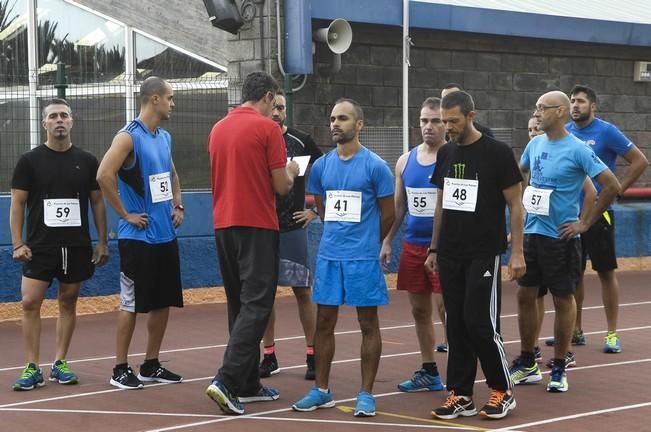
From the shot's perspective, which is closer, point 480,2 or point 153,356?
point 153,356

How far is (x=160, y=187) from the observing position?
8.98 m

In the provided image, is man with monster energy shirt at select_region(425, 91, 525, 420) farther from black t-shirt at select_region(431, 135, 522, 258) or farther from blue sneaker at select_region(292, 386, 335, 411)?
blue sneaker at select_region(292, 386, 335, 411)

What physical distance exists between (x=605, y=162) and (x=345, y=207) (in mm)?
3275

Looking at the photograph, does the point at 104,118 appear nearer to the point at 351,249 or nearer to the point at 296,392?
the point at 296,392

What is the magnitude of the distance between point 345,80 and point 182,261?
4.18 metres

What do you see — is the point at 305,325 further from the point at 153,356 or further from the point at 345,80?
the point at 345,80

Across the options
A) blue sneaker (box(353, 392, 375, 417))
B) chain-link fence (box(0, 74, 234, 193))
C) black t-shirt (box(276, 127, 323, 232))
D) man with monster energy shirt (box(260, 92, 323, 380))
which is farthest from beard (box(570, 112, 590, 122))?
chain-link fence (box(0, 74, 234, 193))

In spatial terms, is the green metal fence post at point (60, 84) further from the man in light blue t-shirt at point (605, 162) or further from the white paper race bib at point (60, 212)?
the man in light blue t-shirt at point (605, 162)

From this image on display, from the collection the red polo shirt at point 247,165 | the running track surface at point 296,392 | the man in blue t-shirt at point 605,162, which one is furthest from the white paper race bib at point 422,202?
the man in blue t-shirt at point 605,162

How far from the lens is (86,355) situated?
34.6ft

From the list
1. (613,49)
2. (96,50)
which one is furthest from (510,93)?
(96,50)

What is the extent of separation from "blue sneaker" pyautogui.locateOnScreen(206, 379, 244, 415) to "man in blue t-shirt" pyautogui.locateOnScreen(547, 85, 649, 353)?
373 cm

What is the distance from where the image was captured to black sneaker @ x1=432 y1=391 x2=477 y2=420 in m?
7.78

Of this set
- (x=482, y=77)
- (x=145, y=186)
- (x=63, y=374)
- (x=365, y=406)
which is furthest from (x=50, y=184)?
(x=482, y=77)
